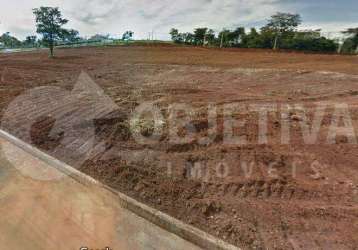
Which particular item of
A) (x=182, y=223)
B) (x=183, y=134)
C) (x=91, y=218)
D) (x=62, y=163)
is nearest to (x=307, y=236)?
(x=182, y=223)

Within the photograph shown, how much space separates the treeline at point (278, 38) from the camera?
1164 inches

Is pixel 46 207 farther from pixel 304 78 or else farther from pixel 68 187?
pixel 304 78

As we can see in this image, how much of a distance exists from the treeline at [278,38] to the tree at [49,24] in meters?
21.9

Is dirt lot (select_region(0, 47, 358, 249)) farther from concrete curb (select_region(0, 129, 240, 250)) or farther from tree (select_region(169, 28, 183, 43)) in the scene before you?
tree (select_region(169, 28, 183, 43))

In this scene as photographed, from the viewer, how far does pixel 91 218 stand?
2.78 m

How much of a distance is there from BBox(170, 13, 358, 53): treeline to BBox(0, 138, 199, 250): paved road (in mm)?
32485

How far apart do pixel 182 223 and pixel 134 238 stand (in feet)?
1.62

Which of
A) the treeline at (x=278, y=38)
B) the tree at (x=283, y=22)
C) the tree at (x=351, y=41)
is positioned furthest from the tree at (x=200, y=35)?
the tree at (x=351, y=41)

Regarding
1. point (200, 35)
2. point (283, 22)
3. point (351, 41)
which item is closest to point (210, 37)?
point (200, 35)

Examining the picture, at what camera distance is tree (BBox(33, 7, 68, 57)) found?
20875 mm

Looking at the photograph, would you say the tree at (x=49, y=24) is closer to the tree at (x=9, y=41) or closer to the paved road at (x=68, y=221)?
the paved road at (x=68, y=221)

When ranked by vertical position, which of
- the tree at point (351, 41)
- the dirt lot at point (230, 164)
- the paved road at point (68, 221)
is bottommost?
the paved road at point (68, 221)

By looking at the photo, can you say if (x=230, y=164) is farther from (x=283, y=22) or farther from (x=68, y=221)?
(x=283, y=22)

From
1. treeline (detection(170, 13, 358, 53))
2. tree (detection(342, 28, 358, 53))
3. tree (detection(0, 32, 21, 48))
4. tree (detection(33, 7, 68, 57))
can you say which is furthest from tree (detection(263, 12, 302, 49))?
tree (detection(0, 32, 21, 48))
